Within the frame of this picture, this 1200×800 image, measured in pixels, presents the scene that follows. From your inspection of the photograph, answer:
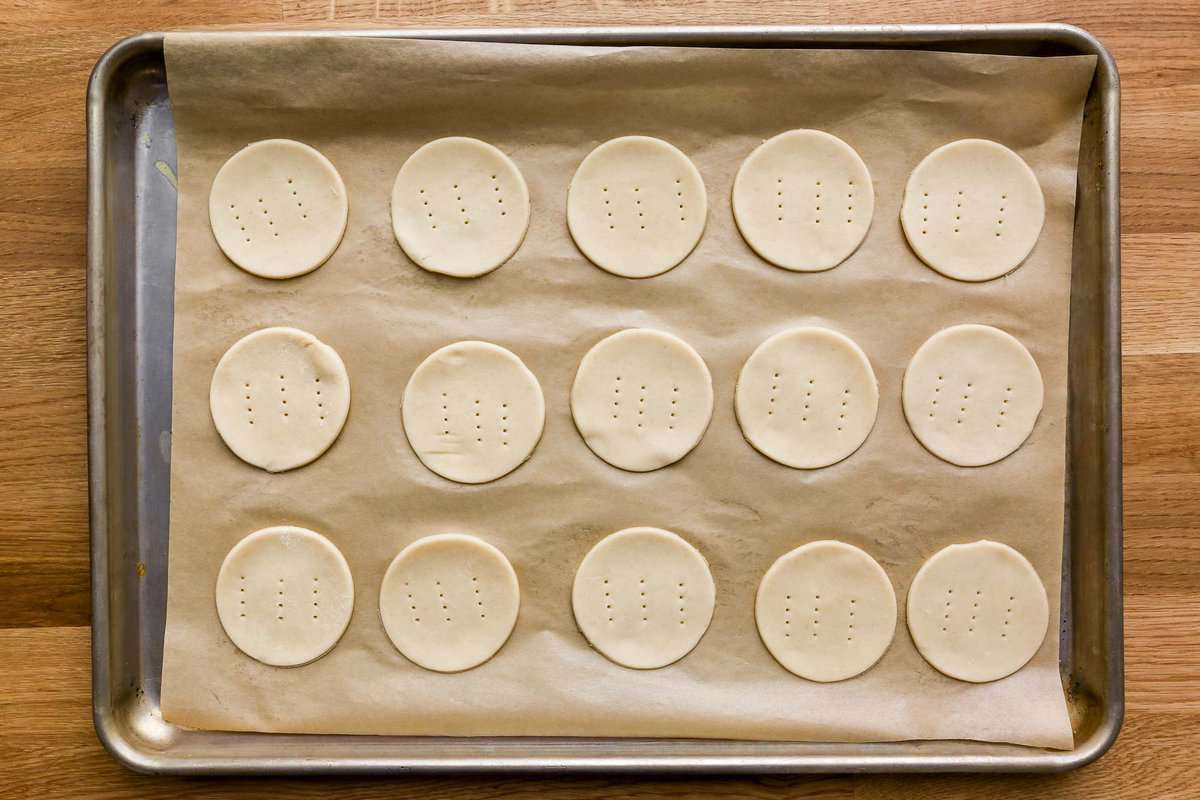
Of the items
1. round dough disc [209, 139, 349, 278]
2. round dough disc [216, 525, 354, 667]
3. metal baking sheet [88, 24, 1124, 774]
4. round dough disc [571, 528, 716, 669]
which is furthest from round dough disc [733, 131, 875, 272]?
round dough disc [216, 525, 354, 667]

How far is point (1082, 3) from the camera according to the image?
1.06m

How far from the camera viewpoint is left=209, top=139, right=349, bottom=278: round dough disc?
1.05m

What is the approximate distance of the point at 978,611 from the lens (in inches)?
41.1

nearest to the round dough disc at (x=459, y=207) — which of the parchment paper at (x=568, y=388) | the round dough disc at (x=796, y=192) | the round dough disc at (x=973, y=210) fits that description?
the parchment paper at (x=568, y=388)

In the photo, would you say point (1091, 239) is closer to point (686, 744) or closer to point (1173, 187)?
point (1173, 187)

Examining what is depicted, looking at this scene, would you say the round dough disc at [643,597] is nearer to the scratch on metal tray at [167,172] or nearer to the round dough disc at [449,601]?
the round dough disc at [449,601]

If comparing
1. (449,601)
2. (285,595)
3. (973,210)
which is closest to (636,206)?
(973,210)

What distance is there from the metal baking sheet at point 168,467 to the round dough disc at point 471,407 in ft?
1.07

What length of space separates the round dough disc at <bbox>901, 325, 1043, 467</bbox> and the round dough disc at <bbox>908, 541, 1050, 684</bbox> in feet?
0.41

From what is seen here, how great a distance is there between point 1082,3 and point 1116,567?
0.71 meters

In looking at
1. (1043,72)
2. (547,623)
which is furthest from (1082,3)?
(547,623)

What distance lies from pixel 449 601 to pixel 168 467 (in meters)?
0.39

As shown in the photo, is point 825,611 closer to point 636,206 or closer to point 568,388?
point 568,388

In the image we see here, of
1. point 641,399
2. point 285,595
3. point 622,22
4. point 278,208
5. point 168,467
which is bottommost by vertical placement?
point 285,595
